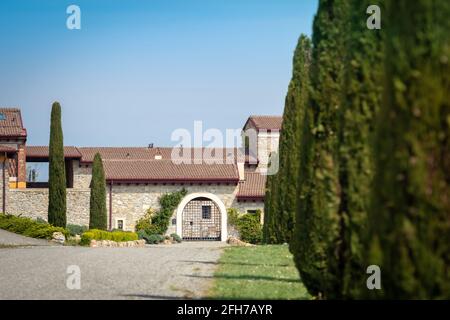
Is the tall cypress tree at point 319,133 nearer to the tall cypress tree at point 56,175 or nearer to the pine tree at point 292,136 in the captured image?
the pine tree at point 292,136

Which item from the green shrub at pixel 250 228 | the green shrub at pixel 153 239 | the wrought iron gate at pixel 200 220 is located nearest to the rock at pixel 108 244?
the green shrub at pixel 153 239

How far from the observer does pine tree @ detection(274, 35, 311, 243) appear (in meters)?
19.4

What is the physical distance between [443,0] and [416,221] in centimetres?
146

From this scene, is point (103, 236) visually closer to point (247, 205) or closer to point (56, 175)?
point (56, 175)

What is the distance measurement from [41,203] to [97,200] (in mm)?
4244

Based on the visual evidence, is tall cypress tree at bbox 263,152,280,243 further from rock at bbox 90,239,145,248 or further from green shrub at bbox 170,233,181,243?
green shrub at bbox 170,233,181,243

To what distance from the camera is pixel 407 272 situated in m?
4.61

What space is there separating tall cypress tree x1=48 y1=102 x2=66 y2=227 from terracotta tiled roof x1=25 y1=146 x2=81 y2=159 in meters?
9.22

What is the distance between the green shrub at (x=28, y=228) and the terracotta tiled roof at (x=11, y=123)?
484 inches

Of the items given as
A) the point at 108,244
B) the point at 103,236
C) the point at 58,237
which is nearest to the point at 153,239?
the point at 103,236

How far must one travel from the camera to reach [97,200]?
123 feet

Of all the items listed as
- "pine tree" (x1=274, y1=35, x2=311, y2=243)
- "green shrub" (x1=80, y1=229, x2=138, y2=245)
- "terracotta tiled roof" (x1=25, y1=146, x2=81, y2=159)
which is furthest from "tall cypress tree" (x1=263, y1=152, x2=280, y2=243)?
"terracotta tiled roof" (x1=25, y1=146, x2=81, y2=159)
